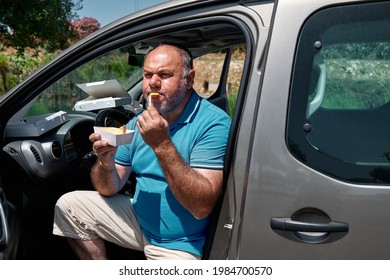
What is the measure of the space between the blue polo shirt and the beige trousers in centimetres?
16

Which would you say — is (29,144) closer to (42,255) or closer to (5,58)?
(42,255)

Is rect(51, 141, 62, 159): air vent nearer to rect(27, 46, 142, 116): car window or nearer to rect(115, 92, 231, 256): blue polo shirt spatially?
rect(27, 46, 142, 116): car window

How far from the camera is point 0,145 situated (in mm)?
2223

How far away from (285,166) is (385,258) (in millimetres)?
437

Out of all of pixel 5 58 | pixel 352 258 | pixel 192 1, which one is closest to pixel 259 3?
pixel 192 1

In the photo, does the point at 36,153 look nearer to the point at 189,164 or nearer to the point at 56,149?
the point at 56,149

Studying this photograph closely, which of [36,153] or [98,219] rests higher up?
[36,153]

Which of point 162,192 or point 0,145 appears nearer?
point 162,192

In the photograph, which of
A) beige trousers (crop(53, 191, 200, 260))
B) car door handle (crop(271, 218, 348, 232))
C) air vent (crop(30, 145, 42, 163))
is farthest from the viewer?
A: air vent (crop(30, 145, 42, 163))

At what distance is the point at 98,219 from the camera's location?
225cm

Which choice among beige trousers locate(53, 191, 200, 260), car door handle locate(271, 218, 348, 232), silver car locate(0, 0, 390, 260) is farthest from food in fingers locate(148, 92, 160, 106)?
car door handle locate(271, 218, 348, 232)

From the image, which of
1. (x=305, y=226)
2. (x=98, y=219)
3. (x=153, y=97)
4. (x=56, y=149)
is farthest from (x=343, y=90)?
(x=56, y=149)

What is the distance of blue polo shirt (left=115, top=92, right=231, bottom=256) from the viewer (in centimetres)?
187

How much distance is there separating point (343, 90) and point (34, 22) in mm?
6857
